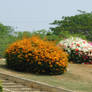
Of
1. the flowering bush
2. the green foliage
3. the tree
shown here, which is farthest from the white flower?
the tree

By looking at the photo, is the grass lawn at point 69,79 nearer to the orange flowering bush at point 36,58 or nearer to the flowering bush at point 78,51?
the orange flowering bush at point 36,58

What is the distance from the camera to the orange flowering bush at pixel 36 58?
42.4 ft

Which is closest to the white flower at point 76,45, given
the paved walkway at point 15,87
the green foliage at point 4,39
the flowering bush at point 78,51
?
the flowering bush at point 78,51

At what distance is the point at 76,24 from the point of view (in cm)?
3678

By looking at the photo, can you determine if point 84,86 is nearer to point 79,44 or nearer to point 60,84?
point 60,84

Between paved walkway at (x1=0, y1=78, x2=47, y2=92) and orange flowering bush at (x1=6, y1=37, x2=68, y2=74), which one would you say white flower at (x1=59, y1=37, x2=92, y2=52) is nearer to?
orange flowering bush at (x1=6, y1=37, x2=68, y2=74)

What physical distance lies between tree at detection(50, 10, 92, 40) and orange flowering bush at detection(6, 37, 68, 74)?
71.2 ft

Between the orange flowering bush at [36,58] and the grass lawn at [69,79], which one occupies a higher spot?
the orange flowering bush at [36,58]

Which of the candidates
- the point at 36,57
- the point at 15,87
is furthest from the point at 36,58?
the point at 15,87

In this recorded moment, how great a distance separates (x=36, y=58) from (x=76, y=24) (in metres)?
24.6

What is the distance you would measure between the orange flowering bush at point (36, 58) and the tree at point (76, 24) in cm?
2170

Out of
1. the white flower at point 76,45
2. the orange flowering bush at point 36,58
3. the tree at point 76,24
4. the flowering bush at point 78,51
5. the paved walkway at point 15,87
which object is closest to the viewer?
the paved walkway at point 15,87

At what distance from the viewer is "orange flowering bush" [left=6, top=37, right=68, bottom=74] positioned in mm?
12914

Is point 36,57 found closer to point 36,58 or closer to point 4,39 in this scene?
point 36,58
